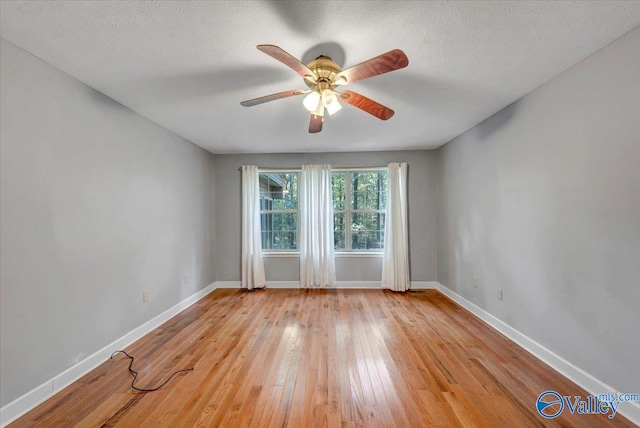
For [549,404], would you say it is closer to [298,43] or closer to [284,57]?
[284,57]

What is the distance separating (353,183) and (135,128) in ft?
10.2

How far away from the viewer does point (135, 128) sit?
101 inches

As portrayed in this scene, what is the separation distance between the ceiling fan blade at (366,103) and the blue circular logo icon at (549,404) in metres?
2.19

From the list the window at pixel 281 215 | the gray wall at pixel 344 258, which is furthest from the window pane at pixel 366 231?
the window at pixel 281 215

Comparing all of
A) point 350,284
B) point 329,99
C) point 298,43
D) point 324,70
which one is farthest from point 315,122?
point 350,284

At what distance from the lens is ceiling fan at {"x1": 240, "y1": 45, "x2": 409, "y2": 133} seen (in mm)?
1373

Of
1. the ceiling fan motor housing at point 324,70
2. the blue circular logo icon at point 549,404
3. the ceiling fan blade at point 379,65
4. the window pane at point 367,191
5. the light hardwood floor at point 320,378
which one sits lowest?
the blue circular logo icon at point 549,404

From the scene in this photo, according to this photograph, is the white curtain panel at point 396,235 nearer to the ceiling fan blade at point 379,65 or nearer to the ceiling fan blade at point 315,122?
the ceiling fan blade at point 315,122

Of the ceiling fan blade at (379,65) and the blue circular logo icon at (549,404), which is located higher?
the ceiling fan blade at (379,65)

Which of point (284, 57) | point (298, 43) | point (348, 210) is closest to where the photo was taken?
point (284, 57)

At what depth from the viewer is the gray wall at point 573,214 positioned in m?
1.53

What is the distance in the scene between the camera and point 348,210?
4430mm

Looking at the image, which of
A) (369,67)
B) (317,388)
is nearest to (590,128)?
(369,67)

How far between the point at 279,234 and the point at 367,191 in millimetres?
1724
